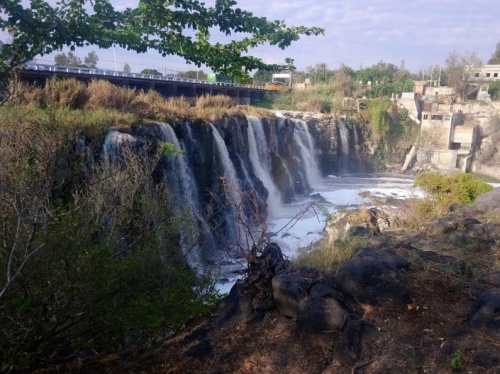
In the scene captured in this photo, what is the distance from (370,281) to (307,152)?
77.1 feet

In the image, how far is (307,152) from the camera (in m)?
27.5

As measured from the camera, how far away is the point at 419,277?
471 centimetres

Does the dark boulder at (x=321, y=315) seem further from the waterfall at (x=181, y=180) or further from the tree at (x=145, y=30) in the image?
the waterfall at (x=181, y=180)

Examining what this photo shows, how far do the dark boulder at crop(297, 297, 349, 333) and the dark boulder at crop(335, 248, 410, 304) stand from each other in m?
0.31

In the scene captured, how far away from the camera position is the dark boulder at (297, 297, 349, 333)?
3.89 metres

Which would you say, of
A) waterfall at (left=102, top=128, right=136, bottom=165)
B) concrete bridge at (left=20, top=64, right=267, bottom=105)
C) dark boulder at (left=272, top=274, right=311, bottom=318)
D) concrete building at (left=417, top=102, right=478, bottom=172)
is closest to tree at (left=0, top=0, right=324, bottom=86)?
dark boulder at (left=272, top=274, right=311, bottom=318)

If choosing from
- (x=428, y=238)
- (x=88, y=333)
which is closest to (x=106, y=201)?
(x=88, y=333)

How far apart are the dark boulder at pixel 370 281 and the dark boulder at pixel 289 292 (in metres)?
0.40

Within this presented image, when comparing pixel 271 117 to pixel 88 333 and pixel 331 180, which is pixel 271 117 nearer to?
pixel 331 180

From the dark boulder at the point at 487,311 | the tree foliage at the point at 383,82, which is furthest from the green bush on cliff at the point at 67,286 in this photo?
the tree foliage at the point at 383,82

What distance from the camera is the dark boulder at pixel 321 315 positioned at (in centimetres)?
389

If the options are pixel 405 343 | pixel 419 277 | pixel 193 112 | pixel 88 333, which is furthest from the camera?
pixel 193 112

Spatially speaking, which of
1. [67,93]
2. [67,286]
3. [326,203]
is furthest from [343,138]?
[67,286]

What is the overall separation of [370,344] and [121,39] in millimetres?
3155
